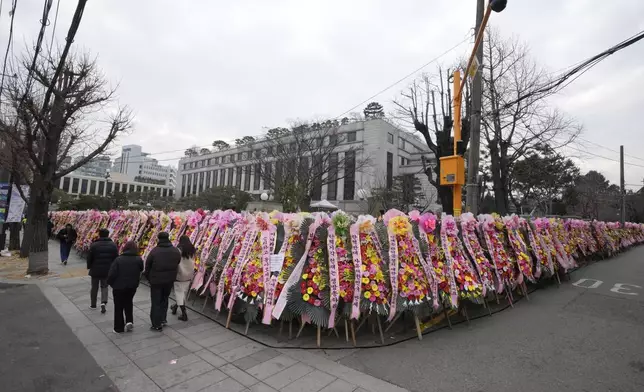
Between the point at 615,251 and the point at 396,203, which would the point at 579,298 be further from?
the point at 396,203

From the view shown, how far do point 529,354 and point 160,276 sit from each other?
5326mm

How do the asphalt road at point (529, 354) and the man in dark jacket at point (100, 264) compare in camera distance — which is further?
the man in dark jacket at point (100, 264)

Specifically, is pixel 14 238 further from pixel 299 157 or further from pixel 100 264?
pixel 299 157

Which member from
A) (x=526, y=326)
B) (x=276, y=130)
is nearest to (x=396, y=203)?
(x=276, y=130)

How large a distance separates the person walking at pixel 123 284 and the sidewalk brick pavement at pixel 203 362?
0.18m

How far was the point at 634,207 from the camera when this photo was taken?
4022 centimetres

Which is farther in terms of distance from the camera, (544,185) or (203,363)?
(544,185)

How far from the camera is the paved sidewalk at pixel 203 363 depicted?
329cm

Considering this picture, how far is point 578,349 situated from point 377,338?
105 inches

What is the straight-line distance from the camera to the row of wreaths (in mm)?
4277

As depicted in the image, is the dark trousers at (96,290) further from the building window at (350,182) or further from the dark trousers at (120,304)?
the building window at (350,182)

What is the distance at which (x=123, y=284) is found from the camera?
4727 millimetres

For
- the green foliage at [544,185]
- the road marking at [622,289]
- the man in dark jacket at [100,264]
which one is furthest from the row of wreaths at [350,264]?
the green foliage at [544,185]

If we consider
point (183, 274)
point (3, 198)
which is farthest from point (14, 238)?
point (183, 274)
